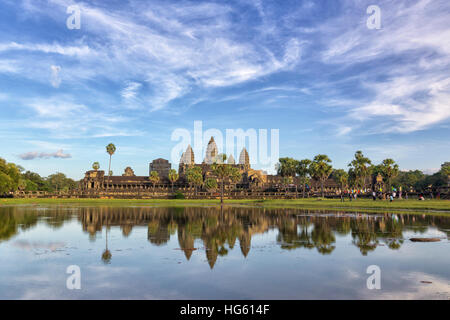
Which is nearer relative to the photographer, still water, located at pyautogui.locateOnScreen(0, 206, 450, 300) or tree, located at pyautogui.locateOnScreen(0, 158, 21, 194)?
still water, located at pyautogui.locateOnScreen(0, 206, 450, 300)

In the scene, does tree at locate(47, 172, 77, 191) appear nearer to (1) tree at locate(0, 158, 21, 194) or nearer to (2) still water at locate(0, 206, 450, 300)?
(1) tree at locate(0, 158, 21, 194)

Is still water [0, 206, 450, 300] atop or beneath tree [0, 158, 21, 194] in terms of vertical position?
beneath

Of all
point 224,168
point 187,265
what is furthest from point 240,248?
point 224,168

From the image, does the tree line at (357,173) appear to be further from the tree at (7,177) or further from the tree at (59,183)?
the tree at (59,183)

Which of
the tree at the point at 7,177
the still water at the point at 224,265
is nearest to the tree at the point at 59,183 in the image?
the tree at the point at 7,177

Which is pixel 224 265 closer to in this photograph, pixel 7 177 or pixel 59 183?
pixel 7 177

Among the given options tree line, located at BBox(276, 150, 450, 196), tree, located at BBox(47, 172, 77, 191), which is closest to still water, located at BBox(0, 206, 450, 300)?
tree line, located at BBox(276, 150, 450, 196)

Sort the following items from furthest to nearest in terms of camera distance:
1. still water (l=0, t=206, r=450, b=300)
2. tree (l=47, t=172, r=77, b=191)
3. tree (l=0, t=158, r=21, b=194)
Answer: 1. tree (l=47, t=172, r=77, b=191)
2. tree (l=0, t=158, r=21, b=194)
3. still water (l=0, t=206, r=450, b=300)

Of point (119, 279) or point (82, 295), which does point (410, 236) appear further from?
point (82, 295)

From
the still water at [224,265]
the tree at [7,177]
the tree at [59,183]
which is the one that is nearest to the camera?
the still water at [224,265]

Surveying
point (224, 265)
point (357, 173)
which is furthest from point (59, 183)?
point (224, 265)

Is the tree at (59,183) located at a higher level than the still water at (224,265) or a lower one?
higher

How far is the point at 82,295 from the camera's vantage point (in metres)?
10.3

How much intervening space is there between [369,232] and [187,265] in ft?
50.0
